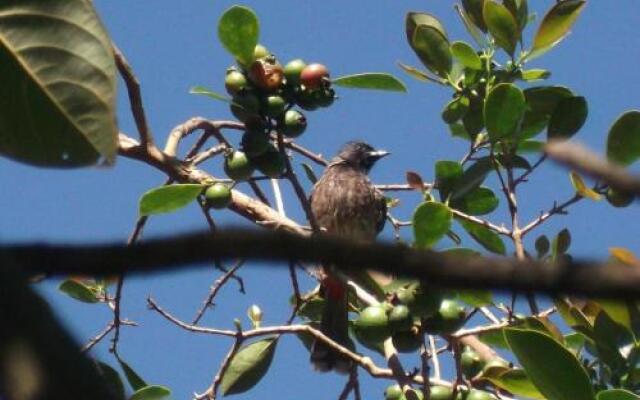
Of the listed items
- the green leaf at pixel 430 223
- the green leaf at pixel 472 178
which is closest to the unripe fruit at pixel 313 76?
the green leaf at pixel 472 178

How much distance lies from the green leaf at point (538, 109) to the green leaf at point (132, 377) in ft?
5.48

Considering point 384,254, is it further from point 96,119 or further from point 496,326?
point 496,326

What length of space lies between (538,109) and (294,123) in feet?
3.30

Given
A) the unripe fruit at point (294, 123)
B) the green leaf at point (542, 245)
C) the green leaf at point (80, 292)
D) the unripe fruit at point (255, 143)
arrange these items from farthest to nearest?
the green leaf at point (80, 292)
the green leaf at point (542, 245)
the unripe fruit at point (294, 123)
the unripe fruit at point (255, 143)

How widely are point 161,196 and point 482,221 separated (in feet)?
4.03

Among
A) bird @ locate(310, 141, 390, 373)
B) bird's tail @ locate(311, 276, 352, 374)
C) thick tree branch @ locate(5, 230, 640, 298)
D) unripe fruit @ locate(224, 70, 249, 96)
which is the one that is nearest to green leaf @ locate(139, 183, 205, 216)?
unripe fruit @ locate(224, 70, 249, 96)

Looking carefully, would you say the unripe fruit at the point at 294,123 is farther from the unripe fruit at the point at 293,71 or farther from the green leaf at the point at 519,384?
the green leaf at the point at 519,384

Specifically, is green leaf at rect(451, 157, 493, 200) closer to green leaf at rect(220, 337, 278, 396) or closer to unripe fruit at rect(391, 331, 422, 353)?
unripe fruit at rect(391, 331, 422, 353)

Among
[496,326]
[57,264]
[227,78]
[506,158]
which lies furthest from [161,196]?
[57,264]

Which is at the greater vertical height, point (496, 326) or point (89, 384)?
point (89, 384)

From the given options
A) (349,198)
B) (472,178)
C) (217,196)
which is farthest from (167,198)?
(349,198)

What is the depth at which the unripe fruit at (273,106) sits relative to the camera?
12.0ft

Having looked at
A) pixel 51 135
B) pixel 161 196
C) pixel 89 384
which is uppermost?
pixel 89 384

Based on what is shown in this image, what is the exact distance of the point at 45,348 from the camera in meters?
0.47
